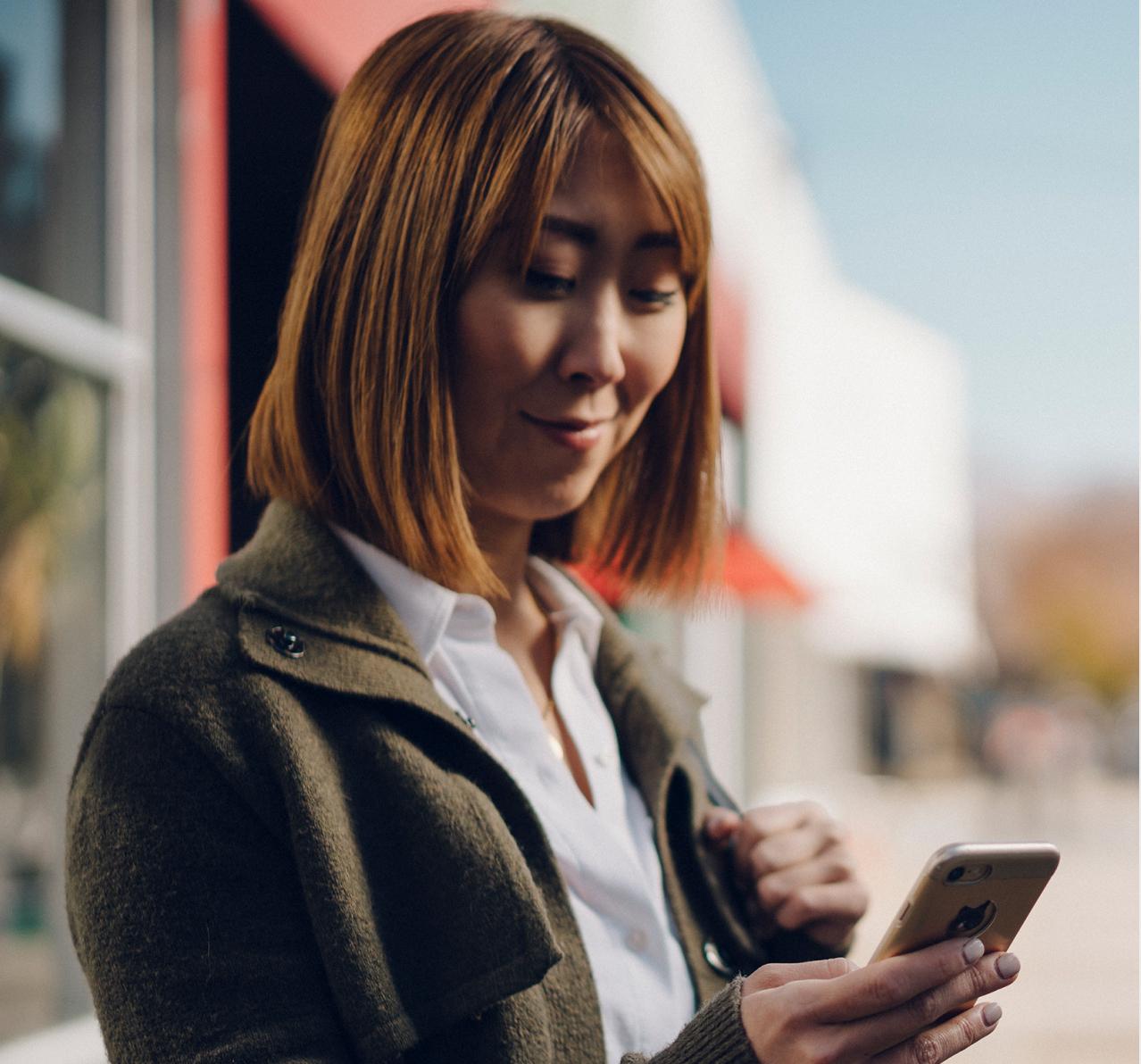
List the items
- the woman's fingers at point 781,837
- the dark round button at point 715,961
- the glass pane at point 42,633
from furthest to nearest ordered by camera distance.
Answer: the glass pane at point 42,633 → the woman's fingers at point 781,837 → the dark round button at point 715,961

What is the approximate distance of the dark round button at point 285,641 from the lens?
1.24 metres

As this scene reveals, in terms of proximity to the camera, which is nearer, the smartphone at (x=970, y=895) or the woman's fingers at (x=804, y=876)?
the smartphone at (x=970, y=895)

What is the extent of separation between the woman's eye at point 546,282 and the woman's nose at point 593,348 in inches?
1.4

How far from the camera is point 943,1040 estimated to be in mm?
1088

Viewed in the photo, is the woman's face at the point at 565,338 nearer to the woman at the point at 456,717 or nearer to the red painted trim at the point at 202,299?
the woman at the point at 456,717

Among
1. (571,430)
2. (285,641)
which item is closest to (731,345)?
(571,430)

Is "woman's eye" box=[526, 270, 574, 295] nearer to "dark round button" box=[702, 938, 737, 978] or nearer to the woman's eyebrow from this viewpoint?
the woman's eyebrow

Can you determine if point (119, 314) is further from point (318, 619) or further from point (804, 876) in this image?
point (804, 876)

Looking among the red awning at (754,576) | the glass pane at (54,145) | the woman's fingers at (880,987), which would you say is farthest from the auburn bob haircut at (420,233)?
the red awning at (754,576)

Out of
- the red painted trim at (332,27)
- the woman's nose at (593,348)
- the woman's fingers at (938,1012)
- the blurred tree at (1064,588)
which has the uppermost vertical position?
the red painted trim at (332,27)

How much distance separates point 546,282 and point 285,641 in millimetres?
455

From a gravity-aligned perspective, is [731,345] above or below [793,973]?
above

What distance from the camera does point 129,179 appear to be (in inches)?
147

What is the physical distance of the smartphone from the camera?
1.10 meters
